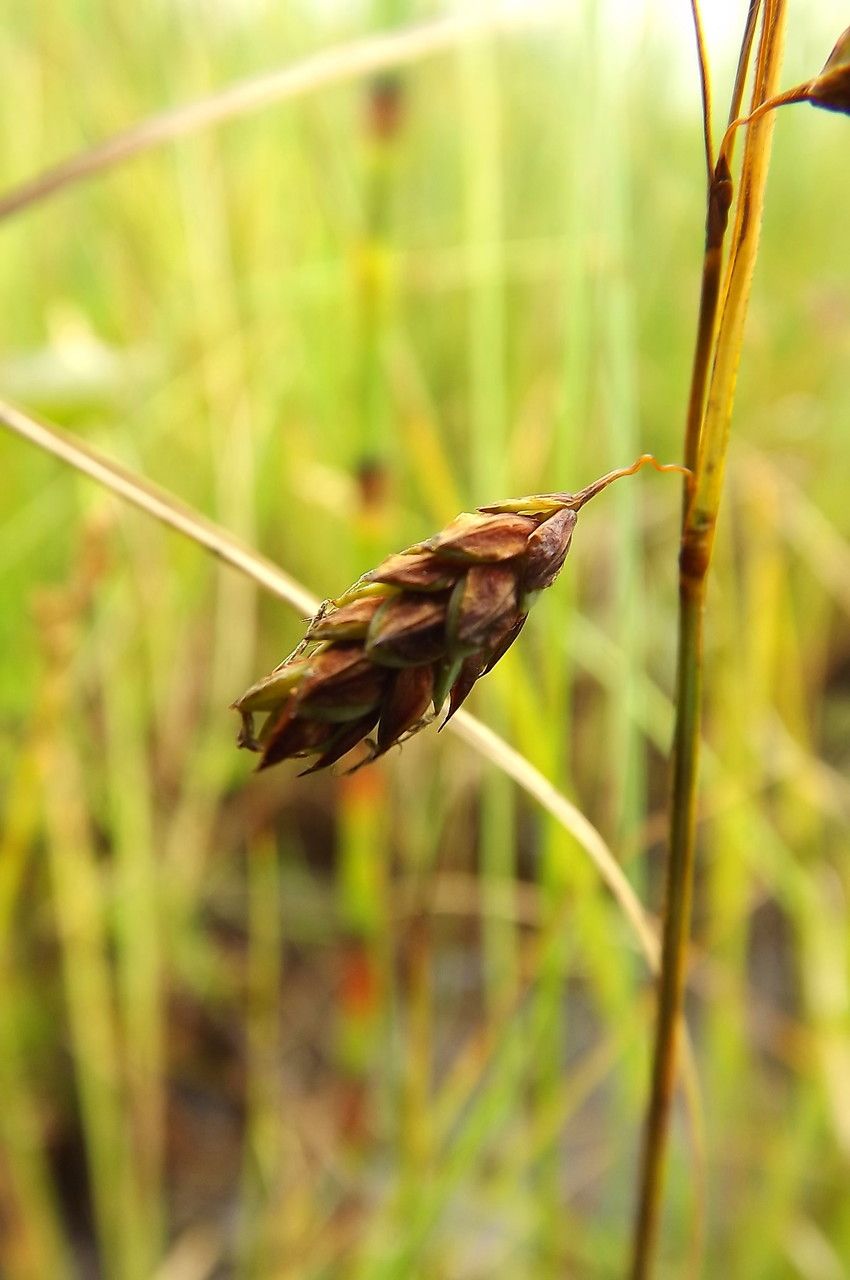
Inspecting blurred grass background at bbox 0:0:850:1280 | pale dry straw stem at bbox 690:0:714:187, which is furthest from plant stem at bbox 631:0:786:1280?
blurred grass background at bbox 0:0:850:1280

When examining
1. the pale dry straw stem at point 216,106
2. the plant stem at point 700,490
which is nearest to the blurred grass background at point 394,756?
the pale dry straw stem at point 216,106

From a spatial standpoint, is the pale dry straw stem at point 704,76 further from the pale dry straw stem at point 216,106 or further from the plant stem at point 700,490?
the pale dry straw stem at point 216,106

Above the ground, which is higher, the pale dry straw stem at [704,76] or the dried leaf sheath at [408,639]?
the pale dry straw stem at [704,76]

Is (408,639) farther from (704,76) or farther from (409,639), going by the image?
(704,76)

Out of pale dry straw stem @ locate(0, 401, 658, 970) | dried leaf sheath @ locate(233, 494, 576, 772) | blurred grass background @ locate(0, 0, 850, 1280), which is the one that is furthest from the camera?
blurred grass background @ locate(0, 0, 850, 1280)

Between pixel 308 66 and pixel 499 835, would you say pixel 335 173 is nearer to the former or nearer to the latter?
pixel 308 66

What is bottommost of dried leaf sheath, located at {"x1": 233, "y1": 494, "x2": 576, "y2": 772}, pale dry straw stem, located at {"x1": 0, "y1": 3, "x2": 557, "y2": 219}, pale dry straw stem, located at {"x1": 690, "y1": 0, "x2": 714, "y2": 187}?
dried leaf sheath, located at {"x1": 233, "y1": 494, "x2": 576, "y2": 772}

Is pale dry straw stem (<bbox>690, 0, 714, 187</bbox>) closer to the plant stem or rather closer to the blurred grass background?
the plant stem
